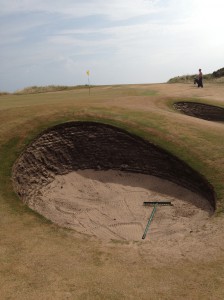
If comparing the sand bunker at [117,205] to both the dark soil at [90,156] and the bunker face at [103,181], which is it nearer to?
the bunker face at [103,181]

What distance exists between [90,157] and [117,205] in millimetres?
4256

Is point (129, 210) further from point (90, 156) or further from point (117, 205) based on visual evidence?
point (90, 156)

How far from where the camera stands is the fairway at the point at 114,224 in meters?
7.80

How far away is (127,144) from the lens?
688 inches

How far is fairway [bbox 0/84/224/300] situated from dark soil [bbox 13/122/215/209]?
29 centimetres

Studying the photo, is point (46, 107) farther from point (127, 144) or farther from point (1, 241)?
point (1, 241)

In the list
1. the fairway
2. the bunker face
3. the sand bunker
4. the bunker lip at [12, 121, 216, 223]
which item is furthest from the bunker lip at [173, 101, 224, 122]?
the sand bunker

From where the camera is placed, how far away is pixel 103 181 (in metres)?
17.1

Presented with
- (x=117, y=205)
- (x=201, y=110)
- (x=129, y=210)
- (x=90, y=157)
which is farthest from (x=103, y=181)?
(x=201, y=110)

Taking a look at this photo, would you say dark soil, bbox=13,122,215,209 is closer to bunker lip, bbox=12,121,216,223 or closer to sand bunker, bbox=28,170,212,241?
bunker lip, bbox=12,121,216,223

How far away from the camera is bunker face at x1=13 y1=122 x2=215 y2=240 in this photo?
44.2ft

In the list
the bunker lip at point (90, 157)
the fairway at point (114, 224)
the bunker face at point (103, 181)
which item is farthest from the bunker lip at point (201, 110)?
the bunker face at point (103, 181)

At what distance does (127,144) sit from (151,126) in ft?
5.77

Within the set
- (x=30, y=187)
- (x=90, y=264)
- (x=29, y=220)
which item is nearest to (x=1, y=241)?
(x=29, y=220)
